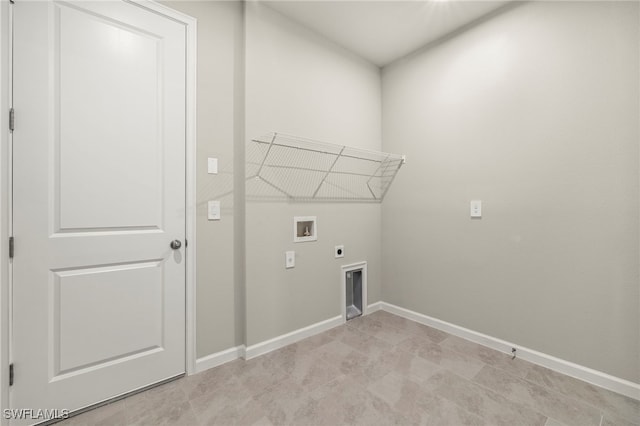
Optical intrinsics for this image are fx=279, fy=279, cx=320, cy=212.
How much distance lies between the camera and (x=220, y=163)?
1.90 meters

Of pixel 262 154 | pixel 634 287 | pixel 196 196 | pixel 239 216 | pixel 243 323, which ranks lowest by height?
pixel 243 323

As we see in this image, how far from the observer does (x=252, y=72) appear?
197 centimetres

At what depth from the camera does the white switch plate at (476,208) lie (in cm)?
218

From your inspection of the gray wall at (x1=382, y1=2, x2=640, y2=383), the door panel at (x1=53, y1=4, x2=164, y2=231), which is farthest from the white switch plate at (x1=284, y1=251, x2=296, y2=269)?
the gray wall at (x1=382, y1=2, x2=640, y2=383)

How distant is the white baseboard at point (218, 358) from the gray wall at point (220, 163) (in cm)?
4

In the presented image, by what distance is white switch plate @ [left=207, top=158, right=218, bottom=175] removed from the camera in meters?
1.84

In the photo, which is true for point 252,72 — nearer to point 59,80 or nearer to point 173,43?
point 173,43

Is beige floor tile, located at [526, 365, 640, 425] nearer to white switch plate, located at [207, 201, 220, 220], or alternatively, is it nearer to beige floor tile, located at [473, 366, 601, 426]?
beige floor tile, located at [473, 366, 601, 426]

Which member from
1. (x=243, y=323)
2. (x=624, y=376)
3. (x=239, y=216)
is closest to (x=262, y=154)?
(x=239, y=216)

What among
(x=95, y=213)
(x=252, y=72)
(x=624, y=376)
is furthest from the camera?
(x=252, y=72)

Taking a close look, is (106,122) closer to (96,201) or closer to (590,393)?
(96,201)

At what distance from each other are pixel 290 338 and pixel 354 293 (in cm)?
85

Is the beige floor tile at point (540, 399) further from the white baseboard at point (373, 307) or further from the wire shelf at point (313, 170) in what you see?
the wire shelf at point (313, 170)

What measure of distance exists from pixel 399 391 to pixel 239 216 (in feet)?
4.87
